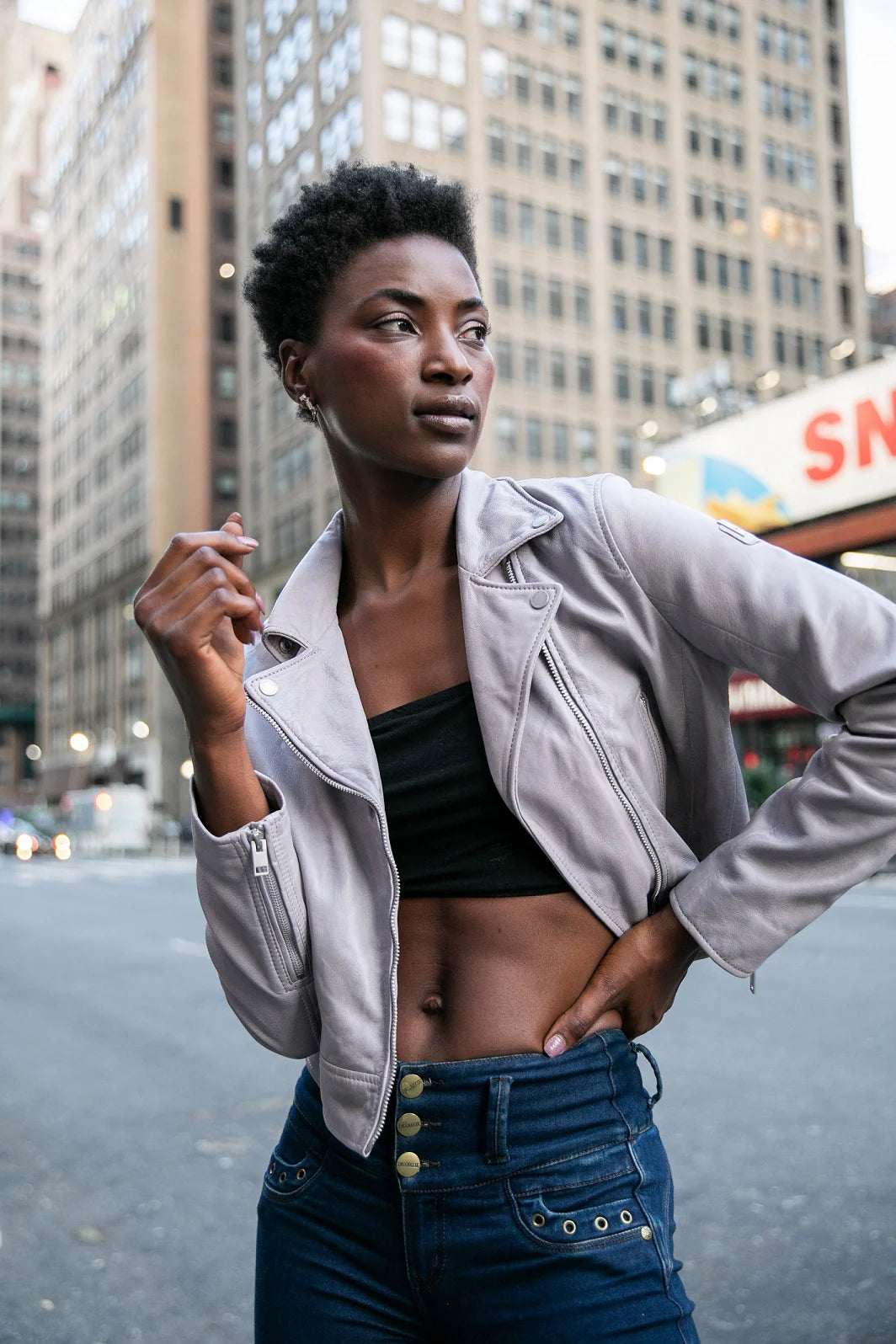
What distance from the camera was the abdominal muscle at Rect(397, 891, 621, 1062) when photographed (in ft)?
5.88

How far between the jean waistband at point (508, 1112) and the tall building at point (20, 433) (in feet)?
380

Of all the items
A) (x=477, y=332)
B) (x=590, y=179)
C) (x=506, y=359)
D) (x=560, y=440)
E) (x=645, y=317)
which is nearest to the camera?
(x=477, y=332)

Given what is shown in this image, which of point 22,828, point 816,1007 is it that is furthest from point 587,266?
point 816,1007

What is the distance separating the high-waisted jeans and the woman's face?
878mm

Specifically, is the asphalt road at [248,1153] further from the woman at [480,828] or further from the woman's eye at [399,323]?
the woman's eye at [399,323]

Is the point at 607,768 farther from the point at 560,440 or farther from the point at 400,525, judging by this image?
the point at 560,440

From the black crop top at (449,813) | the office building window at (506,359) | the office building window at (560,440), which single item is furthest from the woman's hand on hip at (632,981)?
the office building window at (560,440)

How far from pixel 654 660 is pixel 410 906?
1.61ft

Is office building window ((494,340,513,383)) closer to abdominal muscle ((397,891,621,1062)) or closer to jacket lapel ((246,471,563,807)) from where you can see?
jacket lapel ((246,471,563,807))

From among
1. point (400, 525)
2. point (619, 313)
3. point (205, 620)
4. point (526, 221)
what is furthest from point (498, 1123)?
Answer: point (619, 313)

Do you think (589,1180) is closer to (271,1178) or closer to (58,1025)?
(271,1178)

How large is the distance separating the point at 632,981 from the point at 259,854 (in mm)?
536

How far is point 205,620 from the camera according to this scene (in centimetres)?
178

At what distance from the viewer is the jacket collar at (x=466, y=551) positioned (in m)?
1.94
